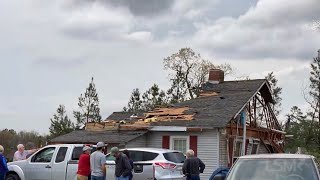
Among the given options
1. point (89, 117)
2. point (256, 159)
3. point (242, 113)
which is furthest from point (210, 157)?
point (89, 117)

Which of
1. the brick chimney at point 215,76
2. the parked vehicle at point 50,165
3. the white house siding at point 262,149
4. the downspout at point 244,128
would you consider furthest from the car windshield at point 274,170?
the brick chimney at point 215,76

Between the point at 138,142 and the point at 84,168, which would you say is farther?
the point at 138,142

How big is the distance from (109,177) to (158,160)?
183cm

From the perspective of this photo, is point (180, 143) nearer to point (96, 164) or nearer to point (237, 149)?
point (237, 149)

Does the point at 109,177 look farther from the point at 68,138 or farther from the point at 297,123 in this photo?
the point at 297,123

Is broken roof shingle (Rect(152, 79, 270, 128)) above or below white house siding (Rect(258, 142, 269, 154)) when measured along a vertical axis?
above

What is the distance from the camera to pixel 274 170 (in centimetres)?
929

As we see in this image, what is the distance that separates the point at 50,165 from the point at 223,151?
10.5m

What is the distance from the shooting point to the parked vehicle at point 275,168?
9148 millimetres

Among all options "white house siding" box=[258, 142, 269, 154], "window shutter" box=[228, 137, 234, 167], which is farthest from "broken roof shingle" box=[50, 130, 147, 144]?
"white house siding" box=[258, 142, 269, 154]

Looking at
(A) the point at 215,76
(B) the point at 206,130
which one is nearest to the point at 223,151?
(B) the point at 206,130

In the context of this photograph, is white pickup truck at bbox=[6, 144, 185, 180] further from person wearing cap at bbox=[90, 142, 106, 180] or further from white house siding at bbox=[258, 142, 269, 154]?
white house siding at bbox=[258, 142, 269, 154]

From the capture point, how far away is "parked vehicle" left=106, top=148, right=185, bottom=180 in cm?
1742

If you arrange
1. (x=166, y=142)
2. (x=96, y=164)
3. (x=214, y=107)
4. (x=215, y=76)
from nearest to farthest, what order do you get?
1. (x=96, y=164)
2. (x=166, y=142)
3. (x=214, y=107)
4. (x=215, y=76)
